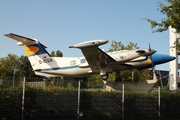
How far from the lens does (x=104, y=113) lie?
14.3 metres

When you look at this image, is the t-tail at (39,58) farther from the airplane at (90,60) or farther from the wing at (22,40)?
the wing at (22,40)

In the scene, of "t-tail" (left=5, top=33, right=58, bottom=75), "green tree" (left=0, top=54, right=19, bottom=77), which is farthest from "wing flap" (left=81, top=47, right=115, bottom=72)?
"green tree" (left=0, top=54, right=19, bottom=77)

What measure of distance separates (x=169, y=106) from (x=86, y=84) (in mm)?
6461

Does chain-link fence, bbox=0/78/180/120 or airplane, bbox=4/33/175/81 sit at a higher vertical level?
airplane, bbox=4/33/175/81

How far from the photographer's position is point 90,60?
25047 mm

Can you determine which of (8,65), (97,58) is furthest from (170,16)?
(8,65)

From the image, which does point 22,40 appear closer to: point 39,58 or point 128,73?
point 39,58

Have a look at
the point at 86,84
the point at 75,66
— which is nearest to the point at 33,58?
the point at 75,66

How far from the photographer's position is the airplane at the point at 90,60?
2391cm

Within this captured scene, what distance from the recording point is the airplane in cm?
2391

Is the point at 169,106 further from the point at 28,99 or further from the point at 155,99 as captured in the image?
the point at 28,99

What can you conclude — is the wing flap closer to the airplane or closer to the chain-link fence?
the airplane

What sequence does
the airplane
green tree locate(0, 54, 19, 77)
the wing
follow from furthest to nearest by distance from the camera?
green tree locate(0, 54, 19, 77) < the airplane < the wing

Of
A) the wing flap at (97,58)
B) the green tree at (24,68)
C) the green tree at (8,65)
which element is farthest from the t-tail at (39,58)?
the green tree at (24,68)
